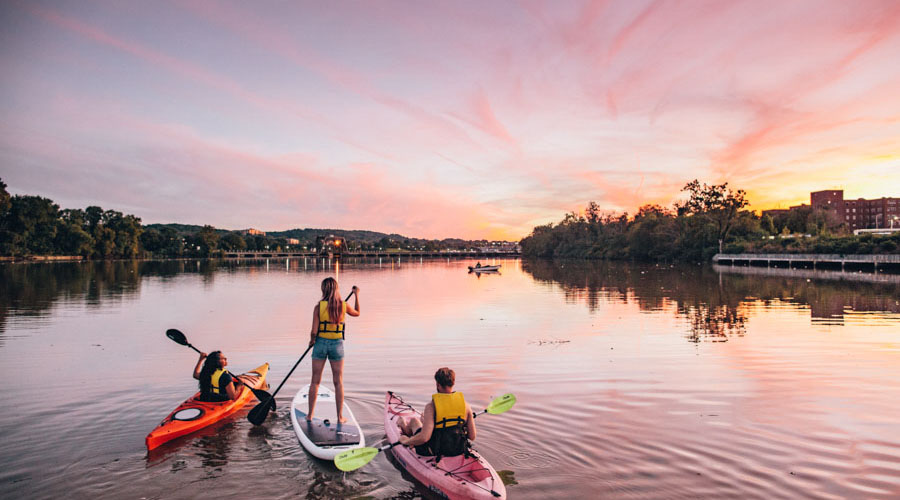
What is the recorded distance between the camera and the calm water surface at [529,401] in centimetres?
748

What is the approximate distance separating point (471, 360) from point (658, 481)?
360 inches

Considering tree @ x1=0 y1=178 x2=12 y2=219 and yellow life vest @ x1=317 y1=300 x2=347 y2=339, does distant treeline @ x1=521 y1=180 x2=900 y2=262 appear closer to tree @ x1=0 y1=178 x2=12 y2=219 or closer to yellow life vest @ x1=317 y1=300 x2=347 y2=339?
yellow life vest @ x1=317 y1=300 x2=347 y2=339

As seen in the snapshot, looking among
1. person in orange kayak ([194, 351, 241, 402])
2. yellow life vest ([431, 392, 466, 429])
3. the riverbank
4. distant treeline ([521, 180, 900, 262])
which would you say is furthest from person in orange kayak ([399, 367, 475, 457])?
the riverbank

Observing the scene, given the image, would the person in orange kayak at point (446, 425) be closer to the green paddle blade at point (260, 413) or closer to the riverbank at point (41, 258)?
the green paddle blade at point (260, 413)

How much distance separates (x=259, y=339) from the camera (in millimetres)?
20094

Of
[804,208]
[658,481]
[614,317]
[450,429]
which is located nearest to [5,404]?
[450,429]

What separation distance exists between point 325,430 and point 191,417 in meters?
2.48

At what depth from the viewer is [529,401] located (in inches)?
454

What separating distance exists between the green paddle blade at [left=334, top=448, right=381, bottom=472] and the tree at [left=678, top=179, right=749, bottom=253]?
11534cm

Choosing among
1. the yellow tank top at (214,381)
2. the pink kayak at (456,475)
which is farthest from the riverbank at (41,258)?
the pink kayak at (456,475)

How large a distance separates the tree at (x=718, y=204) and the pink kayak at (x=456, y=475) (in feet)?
378

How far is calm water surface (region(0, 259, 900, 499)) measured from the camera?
295 inches

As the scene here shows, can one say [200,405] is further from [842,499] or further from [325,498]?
[842,499]

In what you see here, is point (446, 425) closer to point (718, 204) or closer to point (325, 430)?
point (325, 430)
